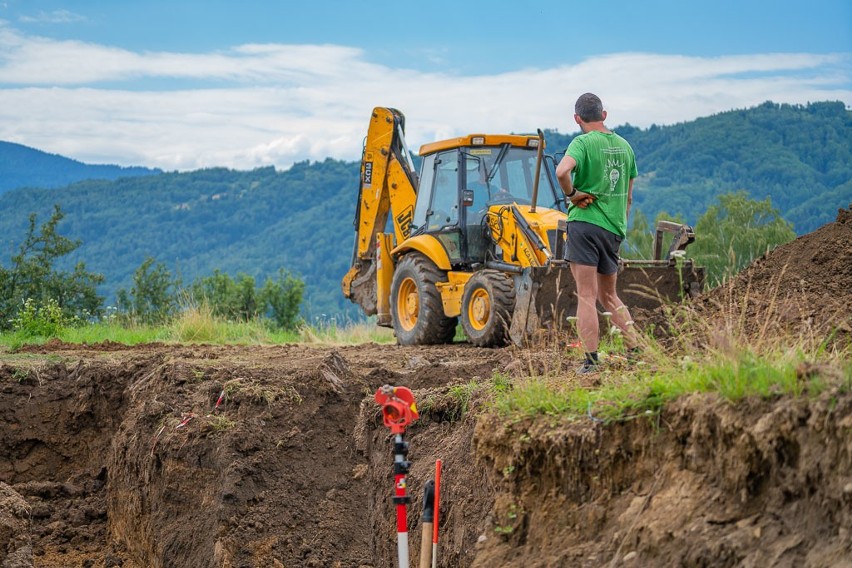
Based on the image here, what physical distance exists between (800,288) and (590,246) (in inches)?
67.6

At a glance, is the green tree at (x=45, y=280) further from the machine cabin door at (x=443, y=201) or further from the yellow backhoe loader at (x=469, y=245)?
the machine cabin door at (x=443, y=201)

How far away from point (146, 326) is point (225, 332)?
6.20ft

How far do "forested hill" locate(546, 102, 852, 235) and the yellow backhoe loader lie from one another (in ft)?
157

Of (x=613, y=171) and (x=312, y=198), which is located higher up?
(x=312, y=198)

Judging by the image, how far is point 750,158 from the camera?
8044 cm

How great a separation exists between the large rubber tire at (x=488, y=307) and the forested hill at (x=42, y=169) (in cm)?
16338

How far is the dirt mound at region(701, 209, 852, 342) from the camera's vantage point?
21.3ft

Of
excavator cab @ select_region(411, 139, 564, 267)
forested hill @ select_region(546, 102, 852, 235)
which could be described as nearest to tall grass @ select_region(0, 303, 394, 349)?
excavator cab @ select_region(411, 139, 564, 267)

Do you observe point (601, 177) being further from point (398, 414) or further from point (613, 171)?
point (398, 414)

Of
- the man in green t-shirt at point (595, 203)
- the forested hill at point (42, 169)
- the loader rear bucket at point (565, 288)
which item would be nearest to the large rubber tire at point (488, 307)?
the loader rear bucket at point (565, 288)

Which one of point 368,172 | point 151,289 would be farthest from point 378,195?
point 151,289

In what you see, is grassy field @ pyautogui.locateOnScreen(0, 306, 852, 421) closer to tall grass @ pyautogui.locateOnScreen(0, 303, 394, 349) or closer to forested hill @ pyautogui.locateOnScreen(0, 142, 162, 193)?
tall grass @ pyautogui.locateOnScreen(0, 303, 394, 349)

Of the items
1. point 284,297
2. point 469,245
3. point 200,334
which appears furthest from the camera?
point 284,297

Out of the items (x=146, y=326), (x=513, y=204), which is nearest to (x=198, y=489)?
(x=513, y=204)
